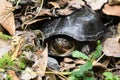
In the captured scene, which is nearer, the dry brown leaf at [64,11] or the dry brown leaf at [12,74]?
the dry brown leaf at [12,74]

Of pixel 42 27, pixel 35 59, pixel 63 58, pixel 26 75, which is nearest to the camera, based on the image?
pixel 26 75

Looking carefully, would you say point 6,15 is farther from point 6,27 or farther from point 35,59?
point 35,59

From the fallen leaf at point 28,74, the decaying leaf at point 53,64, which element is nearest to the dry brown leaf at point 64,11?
the decaying leaf at point 53,64

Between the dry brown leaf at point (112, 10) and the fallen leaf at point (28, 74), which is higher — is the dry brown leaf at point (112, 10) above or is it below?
above

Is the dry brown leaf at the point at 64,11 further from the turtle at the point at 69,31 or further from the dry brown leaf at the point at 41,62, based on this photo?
the dry brown leaf at the point at 41,62

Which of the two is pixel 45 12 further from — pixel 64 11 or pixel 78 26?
pixel 78 26

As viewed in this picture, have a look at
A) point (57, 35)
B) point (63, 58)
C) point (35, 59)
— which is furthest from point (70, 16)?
point (35, 59)

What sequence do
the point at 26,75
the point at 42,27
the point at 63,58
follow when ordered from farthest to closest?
the point at 42,27, the point at 63,58, the point at 26,75
